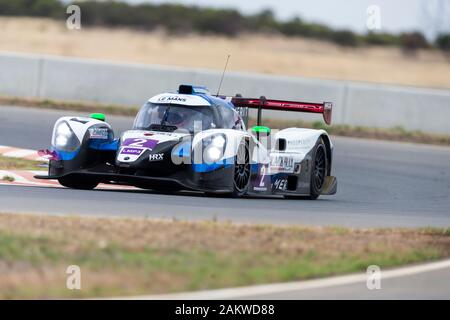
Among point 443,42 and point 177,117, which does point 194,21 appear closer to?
point 443,42

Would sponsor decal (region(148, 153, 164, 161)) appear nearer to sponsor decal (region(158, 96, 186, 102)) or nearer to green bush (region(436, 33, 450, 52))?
sponsor decal (region(158, 96, 186, 102))

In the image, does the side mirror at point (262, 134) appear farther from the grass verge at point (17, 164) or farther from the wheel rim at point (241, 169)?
the grass verge at point (17, 164)

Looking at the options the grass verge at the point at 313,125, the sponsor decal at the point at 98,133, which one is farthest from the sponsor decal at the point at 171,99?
the grass verge at the point at 313,125

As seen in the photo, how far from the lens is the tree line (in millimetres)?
56094

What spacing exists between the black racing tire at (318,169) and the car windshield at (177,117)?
1950mm

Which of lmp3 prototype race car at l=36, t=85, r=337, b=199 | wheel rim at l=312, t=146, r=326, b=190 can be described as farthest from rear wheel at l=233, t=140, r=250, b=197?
wheel rim at l=312, t=146, r=326, b=190

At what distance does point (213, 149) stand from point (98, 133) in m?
1.41

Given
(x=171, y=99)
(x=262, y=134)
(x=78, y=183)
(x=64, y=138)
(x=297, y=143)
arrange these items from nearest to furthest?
1. (x=64, y=138)
2. (x=78, y=183)
3. (x=171, y=99)
4. (x=262, y=134)
5. (x=297, y=143)

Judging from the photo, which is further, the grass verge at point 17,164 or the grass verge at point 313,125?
the grass verge at point 313,125

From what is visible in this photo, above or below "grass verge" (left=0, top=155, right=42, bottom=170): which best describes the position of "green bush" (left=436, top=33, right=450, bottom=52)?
above

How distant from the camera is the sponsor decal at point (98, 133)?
507 inches

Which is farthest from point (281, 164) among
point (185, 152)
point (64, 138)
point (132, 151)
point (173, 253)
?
point (173, 253)

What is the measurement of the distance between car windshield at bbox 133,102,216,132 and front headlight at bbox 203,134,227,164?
53 cm

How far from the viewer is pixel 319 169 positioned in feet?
48.8
